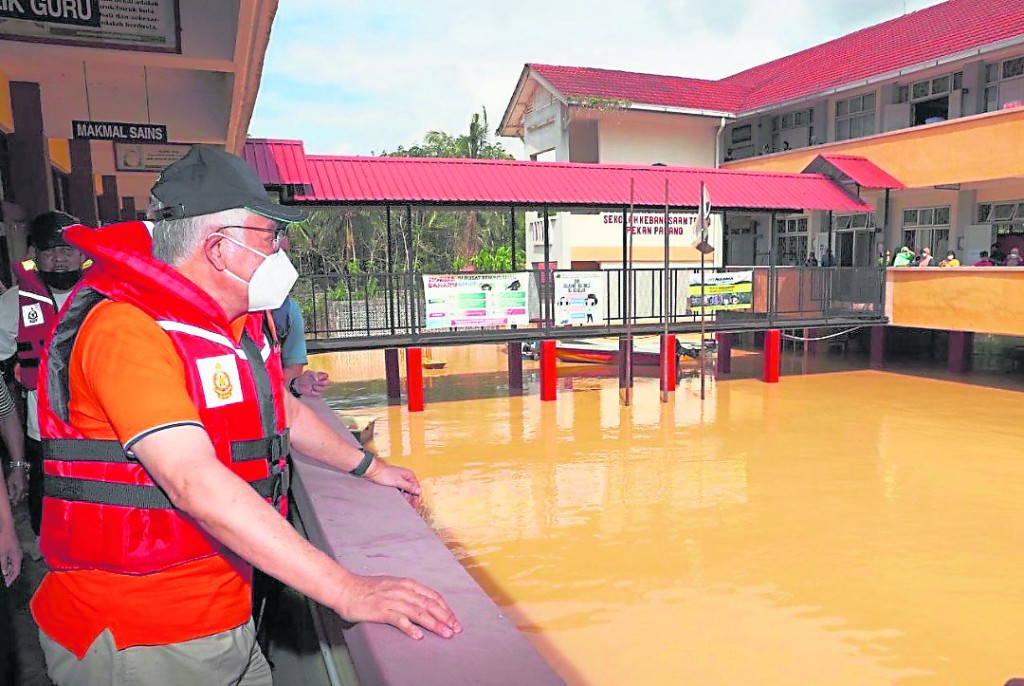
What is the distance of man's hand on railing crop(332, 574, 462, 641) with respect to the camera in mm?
1419

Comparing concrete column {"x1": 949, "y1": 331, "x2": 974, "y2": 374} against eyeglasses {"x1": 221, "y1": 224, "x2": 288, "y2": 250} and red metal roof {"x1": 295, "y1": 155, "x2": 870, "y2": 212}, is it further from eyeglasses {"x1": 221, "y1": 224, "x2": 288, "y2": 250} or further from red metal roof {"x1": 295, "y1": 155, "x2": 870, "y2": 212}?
eyeglasses {"x1": 221, "y1": 224, "x2": 288, "y2": 250}

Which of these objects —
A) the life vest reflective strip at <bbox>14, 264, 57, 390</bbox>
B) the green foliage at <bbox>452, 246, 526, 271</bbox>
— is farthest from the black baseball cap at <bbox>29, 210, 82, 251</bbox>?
the green foliage at <bbox>452, 246, 526, 271</bbox>

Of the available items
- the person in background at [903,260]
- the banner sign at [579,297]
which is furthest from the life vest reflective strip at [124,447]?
the person in background at [903,260]

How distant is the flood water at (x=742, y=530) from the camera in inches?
199

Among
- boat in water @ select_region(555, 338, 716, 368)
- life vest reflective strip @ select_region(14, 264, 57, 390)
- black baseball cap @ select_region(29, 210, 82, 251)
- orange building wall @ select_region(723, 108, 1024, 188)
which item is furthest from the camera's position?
boat in water @ select_region(555, 338, 716, 368)

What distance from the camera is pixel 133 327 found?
55.4 inches

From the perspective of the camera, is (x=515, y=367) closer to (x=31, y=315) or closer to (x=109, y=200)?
(x=109, y=200)

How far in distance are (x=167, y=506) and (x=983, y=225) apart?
19.5 metres

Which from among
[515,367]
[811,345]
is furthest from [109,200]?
[811,345]

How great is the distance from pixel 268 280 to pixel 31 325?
2525mm

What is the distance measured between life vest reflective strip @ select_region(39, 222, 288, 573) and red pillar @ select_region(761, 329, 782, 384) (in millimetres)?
14337

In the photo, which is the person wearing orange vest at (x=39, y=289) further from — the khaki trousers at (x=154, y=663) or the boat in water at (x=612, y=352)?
the boat in water at (x=612, y=352)

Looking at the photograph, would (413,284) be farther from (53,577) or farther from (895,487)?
(53,577)

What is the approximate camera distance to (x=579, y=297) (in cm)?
1328
